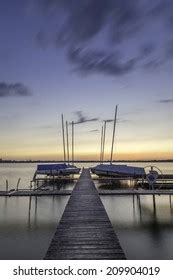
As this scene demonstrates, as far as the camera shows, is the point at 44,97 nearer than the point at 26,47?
No

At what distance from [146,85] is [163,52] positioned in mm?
3311

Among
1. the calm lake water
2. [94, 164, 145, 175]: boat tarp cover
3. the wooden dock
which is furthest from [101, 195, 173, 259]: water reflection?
[94, 164, 145, 175]: boat tarp cover

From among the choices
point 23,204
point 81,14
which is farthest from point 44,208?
point 81,14

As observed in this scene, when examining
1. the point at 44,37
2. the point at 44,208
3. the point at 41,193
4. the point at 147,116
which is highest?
the point at 44,37

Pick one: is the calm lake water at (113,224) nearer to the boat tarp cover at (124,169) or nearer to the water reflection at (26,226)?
the water reflection at (26,226)

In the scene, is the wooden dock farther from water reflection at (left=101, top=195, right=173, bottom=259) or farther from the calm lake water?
water reflection at (left=101, top=195, right=173, bottom=259)

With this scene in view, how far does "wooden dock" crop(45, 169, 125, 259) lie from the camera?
584 centimetres

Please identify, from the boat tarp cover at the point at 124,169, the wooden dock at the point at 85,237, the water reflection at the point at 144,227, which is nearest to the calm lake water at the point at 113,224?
the water reflection at the point at 144,227

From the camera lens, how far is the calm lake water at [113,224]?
10945 mm

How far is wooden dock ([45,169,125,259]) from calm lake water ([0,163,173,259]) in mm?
2285

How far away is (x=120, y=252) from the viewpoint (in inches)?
234

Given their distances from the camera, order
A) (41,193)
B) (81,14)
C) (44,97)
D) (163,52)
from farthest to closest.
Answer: (44,97), (41,193), (163,52), (81,14)
